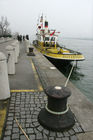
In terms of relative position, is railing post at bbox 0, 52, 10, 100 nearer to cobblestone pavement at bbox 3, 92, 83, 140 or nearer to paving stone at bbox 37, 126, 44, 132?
cobblestone pavement at bbox 3, 92, 83, 140

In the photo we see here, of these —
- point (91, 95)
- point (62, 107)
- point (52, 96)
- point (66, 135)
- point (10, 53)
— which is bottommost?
point (91, 95)

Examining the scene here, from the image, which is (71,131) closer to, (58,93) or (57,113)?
(57,113)

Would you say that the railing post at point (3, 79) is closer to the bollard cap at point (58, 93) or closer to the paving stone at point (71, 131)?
the bollard cap at point (58, 93)

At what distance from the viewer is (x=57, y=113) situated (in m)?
2.95

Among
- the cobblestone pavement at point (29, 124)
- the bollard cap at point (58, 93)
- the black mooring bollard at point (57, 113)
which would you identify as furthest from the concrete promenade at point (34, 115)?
the bollard cap at point (58, 93)

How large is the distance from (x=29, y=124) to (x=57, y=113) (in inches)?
27.5

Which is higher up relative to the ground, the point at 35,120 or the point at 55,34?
the point at 55,34

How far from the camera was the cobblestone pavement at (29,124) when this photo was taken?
8.65ft

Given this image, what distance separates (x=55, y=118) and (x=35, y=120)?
1.68 ft

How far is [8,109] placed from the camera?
136 inches

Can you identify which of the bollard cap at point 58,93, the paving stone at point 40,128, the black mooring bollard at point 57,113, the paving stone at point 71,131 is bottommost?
the paving stone at point 71,131

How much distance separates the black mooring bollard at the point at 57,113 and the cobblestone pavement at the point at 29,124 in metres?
0.12

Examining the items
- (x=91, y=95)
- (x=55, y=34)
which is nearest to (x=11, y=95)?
(x=91, y=95)

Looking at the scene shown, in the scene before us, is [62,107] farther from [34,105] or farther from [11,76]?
[11,76]
